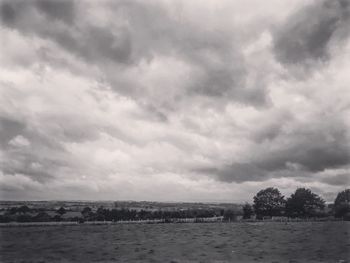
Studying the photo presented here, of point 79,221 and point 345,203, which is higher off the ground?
point 345,203

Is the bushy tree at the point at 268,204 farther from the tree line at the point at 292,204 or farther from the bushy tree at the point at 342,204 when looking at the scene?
the bushy tree at the point at 342,204

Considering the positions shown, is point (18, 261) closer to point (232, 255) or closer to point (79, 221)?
point (232, 255)

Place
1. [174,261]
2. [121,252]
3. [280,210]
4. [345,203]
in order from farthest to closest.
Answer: [280,210] < [345,203] < [121,252] < [174,261]

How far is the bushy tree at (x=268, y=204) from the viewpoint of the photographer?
545 feet

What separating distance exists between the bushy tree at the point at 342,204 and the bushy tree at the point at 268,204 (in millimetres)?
21981

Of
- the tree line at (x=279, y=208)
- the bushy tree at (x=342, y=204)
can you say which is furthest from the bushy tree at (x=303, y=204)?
the bushy tree at (x=342, y=204)

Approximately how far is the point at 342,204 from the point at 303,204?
14621 mm

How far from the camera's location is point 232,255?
5225 cm

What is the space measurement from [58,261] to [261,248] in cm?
2930

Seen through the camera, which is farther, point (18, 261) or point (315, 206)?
point (315, 206)

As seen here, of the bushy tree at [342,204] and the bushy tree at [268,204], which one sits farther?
the bushy tree at [268,204]

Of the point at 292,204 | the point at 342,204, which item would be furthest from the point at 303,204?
the point at 342,204

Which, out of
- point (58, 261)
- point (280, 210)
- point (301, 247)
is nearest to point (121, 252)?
point (58, 261)

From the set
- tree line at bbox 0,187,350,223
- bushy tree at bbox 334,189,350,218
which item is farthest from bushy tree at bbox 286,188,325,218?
bushy tree at bbox 334,189,350,218
